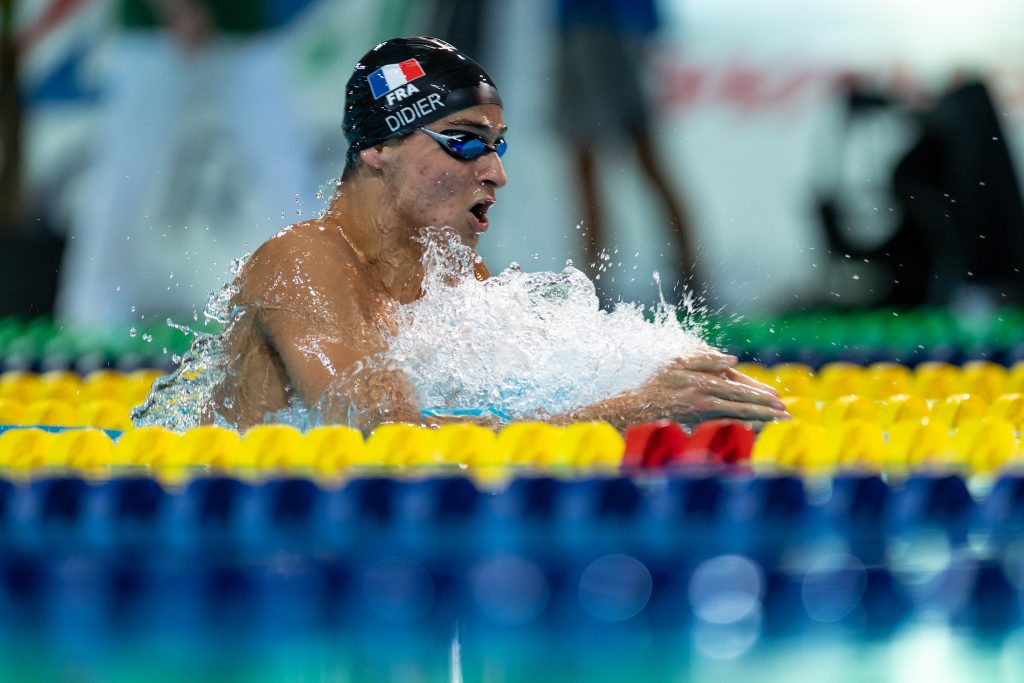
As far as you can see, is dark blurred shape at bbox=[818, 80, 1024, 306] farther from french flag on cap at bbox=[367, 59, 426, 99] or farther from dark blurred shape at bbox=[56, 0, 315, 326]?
french flag on cap at bbox=[367, 59, 426, 99]

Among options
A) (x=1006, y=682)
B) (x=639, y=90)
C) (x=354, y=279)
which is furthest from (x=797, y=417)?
(x=639, y=90)

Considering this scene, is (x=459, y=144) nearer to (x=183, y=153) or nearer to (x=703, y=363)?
(x=703, y=363)

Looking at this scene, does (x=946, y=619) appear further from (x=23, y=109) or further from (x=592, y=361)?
(x=23, y=109)

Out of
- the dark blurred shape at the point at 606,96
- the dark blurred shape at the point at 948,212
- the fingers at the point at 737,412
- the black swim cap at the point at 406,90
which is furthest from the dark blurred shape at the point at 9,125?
the fingers at the point at 737,412

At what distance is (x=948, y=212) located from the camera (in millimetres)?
7031

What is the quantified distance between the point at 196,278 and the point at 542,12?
221cm

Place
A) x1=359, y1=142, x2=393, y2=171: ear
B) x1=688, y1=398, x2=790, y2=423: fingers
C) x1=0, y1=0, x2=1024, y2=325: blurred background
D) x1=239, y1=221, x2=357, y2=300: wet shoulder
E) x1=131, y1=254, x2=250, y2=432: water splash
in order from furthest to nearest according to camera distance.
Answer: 1. x1=0, y1=0, x2=1024, y2=325: blurred background
2. x1=359, y1=142, x2=393, y2=171: ear
3. x1=131, y1=254, x2=250, y2=432: water splash
4. x1=239, y1=221, x2=357, y2=300: wet shoulder
5. x1=688, y1=398, x2=790, y2=423: fingers

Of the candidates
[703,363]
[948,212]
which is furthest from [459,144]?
[948,212]

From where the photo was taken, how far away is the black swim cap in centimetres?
282


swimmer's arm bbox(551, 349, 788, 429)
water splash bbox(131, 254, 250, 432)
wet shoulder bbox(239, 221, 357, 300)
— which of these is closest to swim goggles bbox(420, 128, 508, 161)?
wet shoulder bbox(239, 221, 357, 300)

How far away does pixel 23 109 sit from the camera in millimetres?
7141

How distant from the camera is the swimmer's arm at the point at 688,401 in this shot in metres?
2.45

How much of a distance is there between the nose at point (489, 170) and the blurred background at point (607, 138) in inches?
156

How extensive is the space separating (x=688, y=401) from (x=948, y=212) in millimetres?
5024
